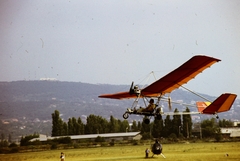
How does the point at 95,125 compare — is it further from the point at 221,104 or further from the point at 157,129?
the point at 221,104

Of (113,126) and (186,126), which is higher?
(113,126)

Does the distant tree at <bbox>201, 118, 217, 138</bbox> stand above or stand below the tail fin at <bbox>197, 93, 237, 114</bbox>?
below

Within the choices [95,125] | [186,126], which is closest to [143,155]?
[186,126]

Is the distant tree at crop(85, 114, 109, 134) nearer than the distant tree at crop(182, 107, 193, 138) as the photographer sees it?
No

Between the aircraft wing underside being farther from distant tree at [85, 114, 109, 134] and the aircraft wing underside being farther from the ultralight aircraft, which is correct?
distant tree at [85, 114, 109, 134]

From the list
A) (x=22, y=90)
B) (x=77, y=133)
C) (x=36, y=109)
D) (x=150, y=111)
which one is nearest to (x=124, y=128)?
(x=77, y=133)

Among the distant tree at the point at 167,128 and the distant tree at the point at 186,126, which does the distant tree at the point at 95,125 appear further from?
the distant tree at the point at 186,126

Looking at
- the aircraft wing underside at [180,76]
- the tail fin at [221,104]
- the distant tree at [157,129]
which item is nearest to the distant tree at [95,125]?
the distant tree at [157,129]

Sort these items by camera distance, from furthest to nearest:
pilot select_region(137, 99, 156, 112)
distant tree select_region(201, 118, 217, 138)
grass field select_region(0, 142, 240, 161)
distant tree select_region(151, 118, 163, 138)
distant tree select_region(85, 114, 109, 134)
→ distant tree select_region(85, 114, 109, 134) < distant tree select_region(151, 118, 163, 138) < distant tree select_region(201, 118, 217, 138) < grass field select_region(0, 142, 240, 161) < pilot select_region(137, 99, 156, 112)

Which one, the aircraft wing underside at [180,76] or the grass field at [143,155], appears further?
the grass field at [143,155]

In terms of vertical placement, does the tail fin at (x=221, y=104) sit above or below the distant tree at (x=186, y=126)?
above

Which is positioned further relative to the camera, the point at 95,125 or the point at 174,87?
the point at 95,125

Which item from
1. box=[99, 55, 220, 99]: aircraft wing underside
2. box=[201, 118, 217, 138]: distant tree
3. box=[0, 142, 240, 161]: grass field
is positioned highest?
box=[99, 55, 220, 99]: aircraft wing underside

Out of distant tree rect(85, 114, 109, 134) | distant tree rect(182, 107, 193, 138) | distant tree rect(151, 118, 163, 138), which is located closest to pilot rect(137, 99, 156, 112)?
distant tree rect(151, 118, 163, 138)
